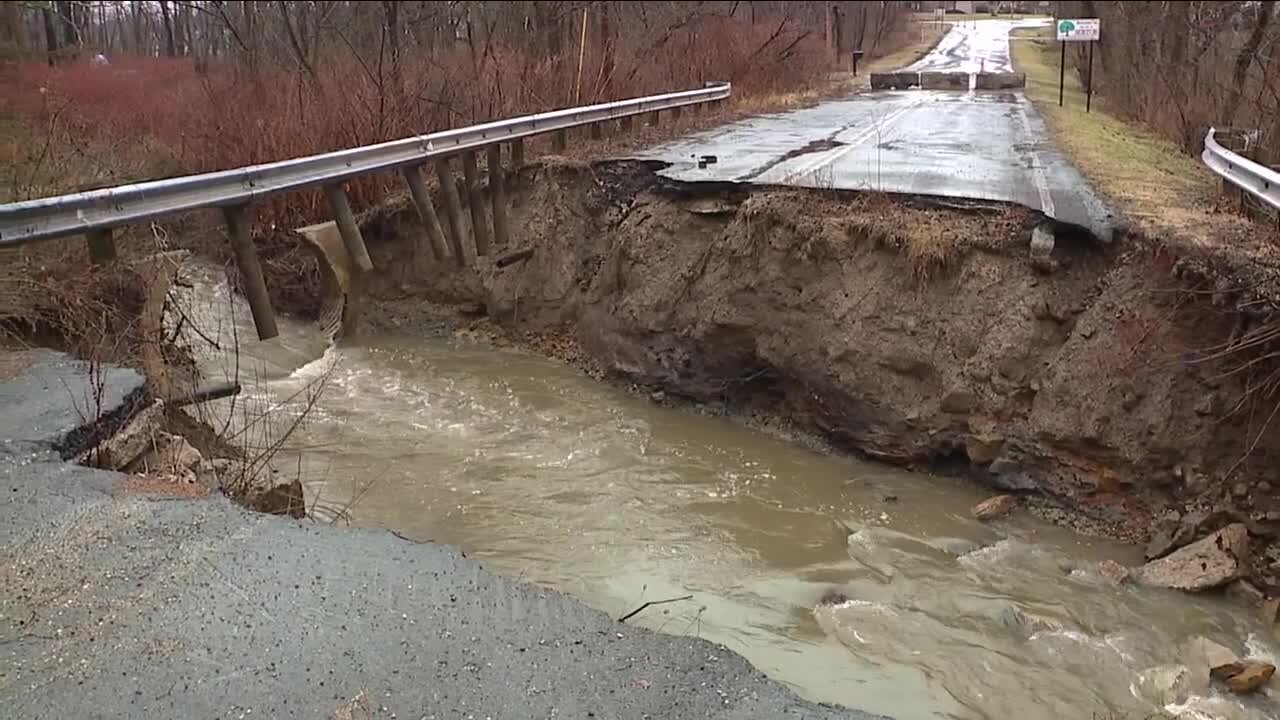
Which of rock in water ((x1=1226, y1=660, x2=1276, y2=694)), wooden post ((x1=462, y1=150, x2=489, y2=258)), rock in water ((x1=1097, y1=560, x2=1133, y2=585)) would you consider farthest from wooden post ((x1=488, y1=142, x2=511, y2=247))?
rock in water ((x1=1226, y1=660, x2=1276, y2=694))

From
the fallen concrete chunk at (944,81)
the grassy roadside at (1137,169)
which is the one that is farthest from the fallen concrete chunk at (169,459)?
the fallen concrete chunk at (944,81)

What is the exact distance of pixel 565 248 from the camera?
490 inches

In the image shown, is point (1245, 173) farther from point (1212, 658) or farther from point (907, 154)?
point (907, 154)

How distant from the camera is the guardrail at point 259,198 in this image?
219 inches

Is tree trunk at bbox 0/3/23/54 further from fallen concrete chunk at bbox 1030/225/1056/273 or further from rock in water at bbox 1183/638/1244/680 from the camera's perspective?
rock in water at bbox 1183/638/1244/680

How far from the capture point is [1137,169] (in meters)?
11.9

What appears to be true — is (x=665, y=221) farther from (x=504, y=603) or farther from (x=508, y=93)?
(x=504, y=603)

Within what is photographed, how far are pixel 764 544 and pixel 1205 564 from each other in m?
3.03

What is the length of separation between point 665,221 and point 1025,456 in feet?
15.7

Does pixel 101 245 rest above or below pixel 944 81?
below

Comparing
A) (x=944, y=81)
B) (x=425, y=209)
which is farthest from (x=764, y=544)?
(x=944, y=81)

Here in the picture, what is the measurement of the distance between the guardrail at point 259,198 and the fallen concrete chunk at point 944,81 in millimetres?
20384

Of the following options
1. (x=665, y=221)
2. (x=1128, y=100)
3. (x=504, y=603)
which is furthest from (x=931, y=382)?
(x=1128, y=100)

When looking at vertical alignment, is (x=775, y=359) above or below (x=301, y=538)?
below
